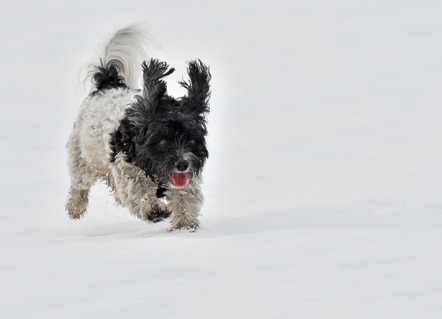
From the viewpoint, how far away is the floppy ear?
23.0 feet

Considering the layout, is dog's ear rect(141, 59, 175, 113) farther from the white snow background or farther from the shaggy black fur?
the shaggy black fur

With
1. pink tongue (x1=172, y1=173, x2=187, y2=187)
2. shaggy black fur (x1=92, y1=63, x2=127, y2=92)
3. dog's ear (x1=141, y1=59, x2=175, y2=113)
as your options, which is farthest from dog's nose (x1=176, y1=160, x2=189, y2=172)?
shaggy black fur (x1=92, y1=63, x2=127, y2=92)

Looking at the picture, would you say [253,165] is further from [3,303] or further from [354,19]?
[354,19]

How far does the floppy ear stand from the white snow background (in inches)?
40.5

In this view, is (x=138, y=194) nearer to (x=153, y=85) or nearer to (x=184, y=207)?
(x=184, y=207)

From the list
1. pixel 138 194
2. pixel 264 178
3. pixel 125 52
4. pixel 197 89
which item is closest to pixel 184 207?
pixel 138 194

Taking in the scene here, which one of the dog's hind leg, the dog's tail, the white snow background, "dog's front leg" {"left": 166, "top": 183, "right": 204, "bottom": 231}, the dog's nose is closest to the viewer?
the white snow background

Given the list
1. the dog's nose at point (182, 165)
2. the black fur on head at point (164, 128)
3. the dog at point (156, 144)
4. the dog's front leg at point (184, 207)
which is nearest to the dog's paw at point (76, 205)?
the dog at point (156, 144)

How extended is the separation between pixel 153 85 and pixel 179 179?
0.78 meters

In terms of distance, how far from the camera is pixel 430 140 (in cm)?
1155

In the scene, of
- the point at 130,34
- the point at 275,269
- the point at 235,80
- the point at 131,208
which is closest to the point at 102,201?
the point at 130,34

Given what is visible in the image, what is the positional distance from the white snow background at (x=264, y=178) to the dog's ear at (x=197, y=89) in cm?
98

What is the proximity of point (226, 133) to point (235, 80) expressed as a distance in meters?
4.95

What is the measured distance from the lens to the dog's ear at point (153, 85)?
700 centimetres
